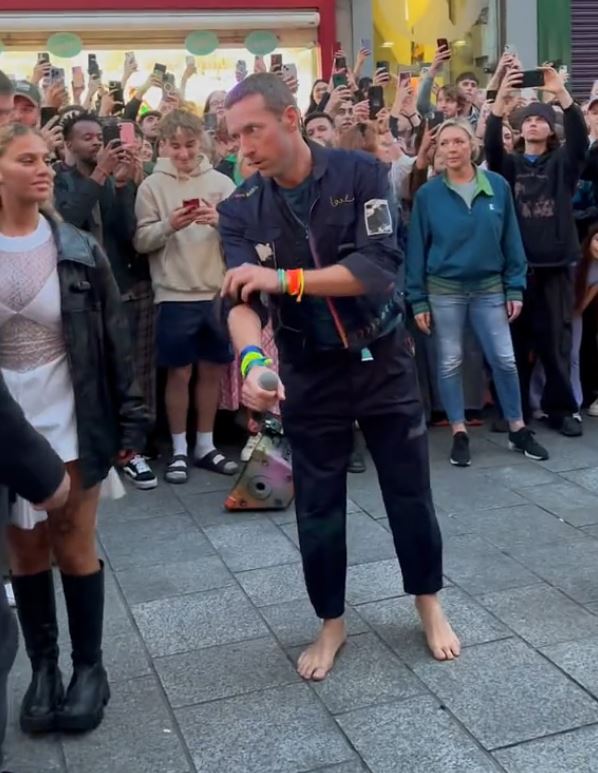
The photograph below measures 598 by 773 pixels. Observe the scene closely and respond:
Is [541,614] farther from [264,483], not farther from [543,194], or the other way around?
→ [543,194]

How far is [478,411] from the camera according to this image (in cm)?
702

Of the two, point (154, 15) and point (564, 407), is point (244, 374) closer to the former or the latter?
point (564, 407)

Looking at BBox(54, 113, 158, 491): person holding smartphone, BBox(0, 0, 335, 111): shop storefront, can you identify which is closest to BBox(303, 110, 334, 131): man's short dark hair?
BBox(54, 113, 158, 491): person holding smartphone

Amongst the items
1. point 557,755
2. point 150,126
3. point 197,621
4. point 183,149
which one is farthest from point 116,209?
point 557,755

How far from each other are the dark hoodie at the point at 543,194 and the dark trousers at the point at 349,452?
3.06 metres

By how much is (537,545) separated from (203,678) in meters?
1.80

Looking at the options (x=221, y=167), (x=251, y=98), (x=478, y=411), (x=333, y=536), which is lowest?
(x=478, y=411)

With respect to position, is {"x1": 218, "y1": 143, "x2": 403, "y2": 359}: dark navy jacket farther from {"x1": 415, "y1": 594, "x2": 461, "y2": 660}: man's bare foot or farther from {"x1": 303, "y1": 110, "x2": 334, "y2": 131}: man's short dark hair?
{"x1": 303, "y1": 110, "x2": 334, "y2": 131}: man's short dark hair

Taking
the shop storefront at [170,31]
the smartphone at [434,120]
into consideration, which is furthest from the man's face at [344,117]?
the shop storefront at [170,31]

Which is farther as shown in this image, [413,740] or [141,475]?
[141,475]

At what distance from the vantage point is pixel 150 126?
7.77m

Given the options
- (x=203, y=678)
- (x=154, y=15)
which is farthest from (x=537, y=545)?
(x=154, y=15)

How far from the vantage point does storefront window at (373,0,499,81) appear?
13125 millimetres

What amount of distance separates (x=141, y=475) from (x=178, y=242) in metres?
1.34
